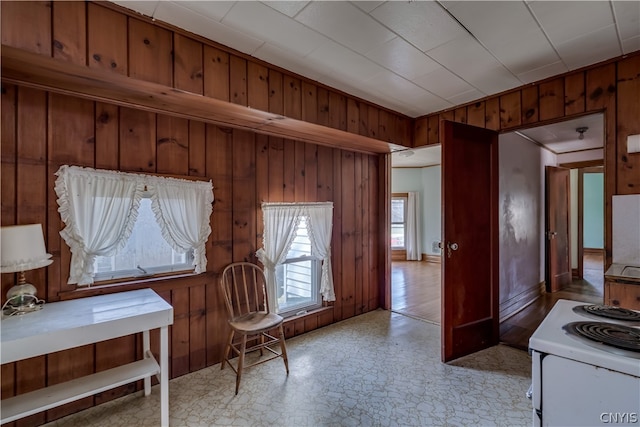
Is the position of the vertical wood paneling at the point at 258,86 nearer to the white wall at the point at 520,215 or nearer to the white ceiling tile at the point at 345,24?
the white ceiling tile at the point at 345,24

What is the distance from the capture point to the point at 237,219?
9.31 feet

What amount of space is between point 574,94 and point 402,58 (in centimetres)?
154

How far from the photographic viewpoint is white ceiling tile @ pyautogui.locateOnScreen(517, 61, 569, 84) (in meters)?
2.46

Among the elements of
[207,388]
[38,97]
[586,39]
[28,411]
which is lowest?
[207,388]

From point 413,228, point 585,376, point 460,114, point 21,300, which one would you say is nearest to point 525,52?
point 460,114

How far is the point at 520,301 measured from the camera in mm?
4203

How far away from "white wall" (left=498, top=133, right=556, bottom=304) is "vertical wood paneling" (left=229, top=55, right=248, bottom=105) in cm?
318

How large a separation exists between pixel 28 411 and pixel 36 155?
1.48 meters

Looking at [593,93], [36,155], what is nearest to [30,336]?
[36,155]

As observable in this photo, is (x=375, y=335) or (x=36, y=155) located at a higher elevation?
(x=36, y=155)

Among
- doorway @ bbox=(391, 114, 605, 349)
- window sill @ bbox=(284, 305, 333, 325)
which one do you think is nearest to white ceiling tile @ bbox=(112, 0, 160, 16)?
window sill @ bbox=(284, 305, 333, 325)

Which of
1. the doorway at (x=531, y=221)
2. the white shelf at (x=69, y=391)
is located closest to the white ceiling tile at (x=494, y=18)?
the doorway at (x=531, y=221)

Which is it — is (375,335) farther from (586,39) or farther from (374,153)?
(586,39)

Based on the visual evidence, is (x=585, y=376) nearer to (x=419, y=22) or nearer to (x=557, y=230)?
(x=419, y=22)
